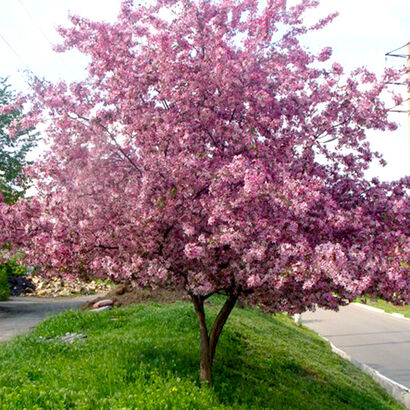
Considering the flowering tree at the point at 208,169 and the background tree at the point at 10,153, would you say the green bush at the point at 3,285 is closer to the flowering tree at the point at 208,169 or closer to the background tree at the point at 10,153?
the background tree at the point at 10,153

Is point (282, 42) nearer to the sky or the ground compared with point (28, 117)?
nearer to the sky

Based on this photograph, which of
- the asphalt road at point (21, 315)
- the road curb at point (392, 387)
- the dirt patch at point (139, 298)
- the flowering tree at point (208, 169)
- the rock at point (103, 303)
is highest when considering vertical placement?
the flowering tree at point (208, 169)

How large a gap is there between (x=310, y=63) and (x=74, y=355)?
6711mm

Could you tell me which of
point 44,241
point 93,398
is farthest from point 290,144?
point 93,398

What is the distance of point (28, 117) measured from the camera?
8.30 metres

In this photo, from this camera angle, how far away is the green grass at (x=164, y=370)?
769cm

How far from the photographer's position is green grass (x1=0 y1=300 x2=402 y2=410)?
25.2 feet

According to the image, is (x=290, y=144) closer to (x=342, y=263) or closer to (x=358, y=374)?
(x=342, y=263)

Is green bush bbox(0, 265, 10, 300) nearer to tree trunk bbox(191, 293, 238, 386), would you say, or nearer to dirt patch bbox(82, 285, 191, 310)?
dirt patch bbox(82, 285, 191, 310)

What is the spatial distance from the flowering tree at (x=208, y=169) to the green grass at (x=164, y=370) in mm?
1568

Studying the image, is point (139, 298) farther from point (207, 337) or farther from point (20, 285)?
point (20, 285)

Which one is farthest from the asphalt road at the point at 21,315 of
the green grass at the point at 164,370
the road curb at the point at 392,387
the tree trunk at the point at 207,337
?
the road curb at the point at 392,387

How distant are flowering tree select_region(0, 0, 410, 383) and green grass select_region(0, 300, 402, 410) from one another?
1.57m

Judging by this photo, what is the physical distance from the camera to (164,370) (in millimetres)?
9047
